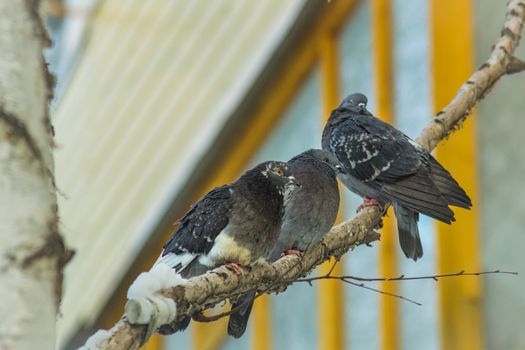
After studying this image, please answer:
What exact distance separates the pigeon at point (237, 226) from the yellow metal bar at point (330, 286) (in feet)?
20.6

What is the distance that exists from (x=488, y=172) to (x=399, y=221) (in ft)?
12.8

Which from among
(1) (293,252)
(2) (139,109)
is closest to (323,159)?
(1) (293,252)

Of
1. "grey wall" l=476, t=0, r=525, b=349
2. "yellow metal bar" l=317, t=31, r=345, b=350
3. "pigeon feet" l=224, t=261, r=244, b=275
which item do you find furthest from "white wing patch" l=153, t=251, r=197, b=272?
"yellow metal bar" l=317, t=31, r=345, b=350

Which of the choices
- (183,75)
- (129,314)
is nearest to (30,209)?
(129,314)

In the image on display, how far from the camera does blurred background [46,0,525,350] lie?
1050 centimetres

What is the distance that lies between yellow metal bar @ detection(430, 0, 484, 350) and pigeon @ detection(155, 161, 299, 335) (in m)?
5.31

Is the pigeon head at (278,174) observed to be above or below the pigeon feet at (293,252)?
above

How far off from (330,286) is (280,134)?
2.16m

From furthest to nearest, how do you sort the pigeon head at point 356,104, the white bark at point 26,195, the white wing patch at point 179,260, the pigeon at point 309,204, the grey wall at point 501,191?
1. the grey wall at point 501,191
2. the pigeon head at point 356,104
3. the pigeon at point 309,204
4. the white wing patch at point 179,260
5. the white bark at point 26,195

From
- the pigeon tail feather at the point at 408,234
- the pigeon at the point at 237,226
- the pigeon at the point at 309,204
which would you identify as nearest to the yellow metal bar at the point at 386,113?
the pigeon tail feather at the point at 408,234

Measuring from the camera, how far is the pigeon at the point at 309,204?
6.00 m

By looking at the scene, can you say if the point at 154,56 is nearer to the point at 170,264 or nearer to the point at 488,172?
the point at 488,172

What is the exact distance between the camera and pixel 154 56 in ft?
55.8

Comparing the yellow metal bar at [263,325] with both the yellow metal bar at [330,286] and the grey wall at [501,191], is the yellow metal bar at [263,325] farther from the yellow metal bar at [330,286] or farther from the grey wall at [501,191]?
the grey wall at [501,191]
